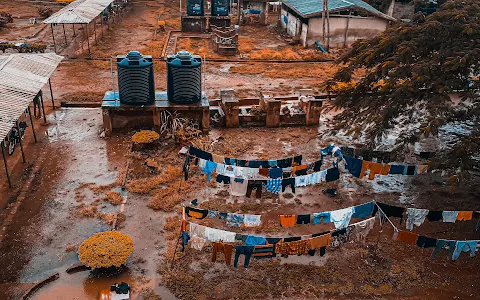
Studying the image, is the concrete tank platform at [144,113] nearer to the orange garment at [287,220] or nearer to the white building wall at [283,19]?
the orange garment at [287,220]

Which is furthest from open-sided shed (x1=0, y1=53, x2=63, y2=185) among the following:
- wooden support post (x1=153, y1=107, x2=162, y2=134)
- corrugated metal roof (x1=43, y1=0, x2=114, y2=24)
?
corrugated metal roof (x1=43, y1=0, x2=114, y2=24)

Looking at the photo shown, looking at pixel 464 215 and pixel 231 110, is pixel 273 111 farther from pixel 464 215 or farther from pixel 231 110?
pixel 464 215

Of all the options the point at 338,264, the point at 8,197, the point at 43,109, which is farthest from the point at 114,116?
the point at 338,264

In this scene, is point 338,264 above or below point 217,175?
below

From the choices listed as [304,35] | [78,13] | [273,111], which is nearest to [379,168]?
[273,111]

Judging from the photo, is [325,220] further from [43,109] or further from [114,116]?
[43,109]

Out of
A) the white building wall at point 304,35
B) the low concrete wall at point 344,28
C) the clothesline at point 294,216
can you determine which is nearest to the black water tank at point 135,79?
the clothesline at point 294,216
